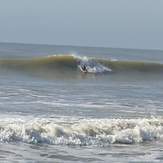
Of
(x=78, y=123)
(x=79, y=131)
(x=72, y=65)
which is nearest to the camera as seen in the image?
(x=79, y=131)

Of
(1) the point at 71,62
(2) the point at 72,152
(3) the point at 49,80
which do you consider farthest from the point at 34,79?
(2) the point at 72,152

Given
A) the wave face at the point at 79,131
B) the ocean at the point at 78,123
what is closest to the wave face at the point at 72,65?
the ocean at the point at 78,123

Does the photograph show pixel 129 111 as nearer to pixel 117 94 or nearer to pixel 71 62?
pixel 117 94

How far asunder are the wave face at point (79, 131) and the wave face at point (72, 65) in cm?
1757

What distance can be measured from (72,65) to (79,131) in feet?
68.6

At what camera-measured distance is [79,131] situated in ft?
39.0

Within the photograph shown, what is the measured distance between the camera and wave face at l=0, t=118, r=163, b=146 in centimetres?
1117

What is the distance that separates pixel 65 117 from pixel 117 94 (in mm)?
6297

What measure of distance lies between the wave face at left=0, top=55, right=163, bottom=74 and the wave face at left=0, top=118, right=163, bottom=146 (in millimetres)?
17572

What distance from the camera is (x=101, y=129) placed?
12.3 metres

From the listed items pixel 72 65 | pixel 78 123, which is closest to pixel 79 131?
pixel 78 123

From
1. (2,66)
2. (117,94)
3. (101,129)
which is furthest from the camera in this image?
(2,66)

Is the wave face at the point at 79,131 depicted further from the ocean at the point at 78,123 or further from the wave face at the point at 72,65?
the wave face at the point at 72,65

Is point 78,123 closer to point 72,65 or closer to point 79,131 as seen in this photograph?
point 79,131
